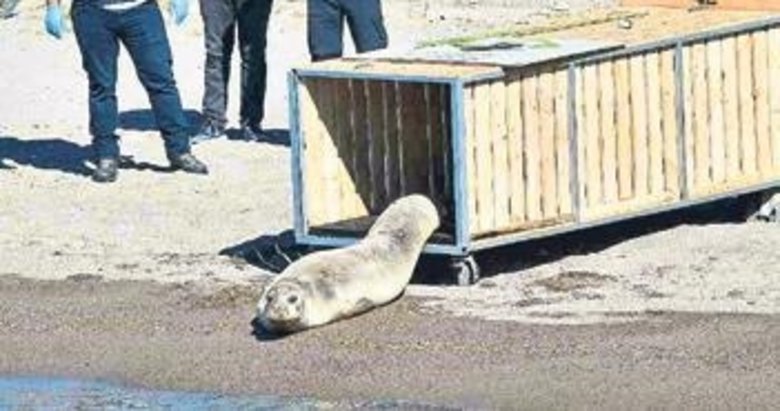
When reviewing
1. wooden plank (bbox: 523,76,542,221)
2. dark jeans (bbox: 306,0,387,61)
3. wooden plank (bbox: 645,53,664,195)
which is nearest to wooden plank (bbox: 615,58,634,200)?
wooden plank (bbox: 645,53,664,195)

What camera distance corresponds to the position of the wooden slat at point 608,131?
495 inches

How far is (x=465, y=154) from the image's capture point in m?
11.9

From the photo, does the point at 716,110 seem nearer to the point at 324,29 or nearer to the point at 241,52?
the point at 324,29

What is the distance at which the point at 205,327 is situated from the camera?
11.7m

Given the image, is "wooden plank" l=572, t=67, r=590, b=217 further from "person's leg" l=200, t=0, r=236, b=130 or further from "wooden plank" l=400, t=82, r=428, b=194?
"person's leg" l=200, t=0, r=236, b=130

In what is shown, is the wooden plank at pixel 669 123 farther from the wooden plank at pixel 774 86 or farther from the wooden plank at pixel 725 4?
the wooden plank at pixel 725 4

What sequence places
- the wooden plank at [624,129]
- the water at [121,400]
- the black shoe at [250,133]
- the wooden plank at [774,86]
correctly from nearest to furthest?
1. the water at [121,400]
2. the wooden plank at [624,129]
3. the wooden plank at [774,86]
4. the black shoe at [250,133]

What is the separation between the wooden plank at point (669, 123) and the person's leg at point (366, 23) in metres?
3.28

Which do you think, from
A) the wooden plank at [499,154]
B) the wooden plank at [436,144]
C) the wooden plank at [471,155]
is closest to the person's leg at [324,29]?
the wooden plank at [436,144]

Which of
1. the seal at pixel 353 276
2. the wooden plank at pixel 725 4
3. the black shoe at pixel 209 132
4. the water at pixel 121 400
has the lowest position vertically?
the black shoe at pixel 209 132

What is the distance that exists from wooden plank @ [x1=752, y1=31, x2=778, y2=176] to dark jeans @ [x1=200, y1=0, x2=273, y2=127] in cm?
446

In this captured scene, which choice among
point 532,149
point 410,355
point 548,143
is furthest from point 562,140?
point 410,355

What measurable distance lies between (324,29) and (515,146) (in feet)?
12.8

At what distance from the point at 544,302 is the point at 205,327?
1513 millimetres
